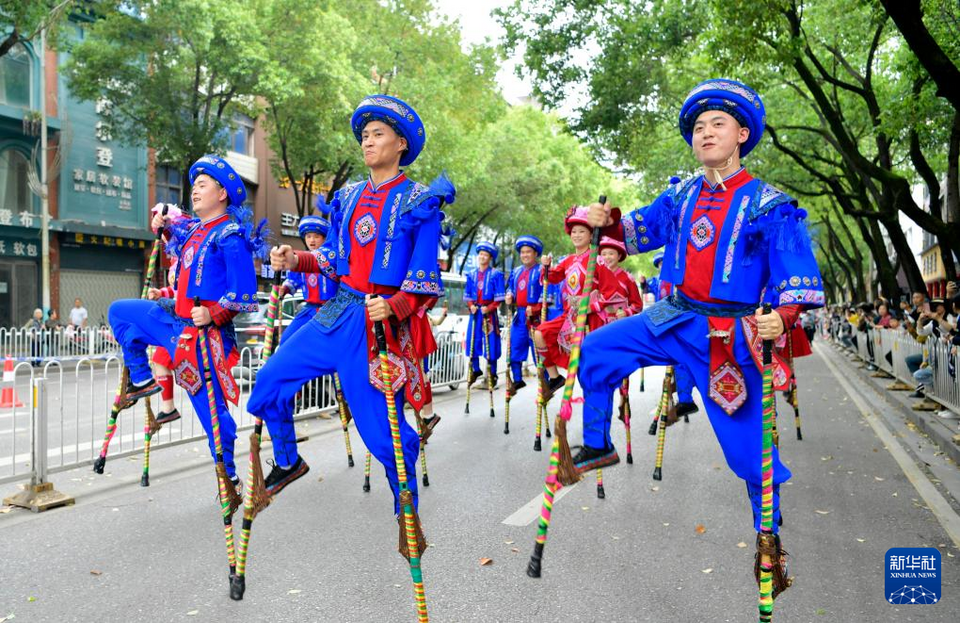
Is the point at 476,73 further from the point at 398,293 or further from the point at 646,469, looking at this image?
the point at 398,293

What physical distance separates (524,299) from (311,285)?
3.22m

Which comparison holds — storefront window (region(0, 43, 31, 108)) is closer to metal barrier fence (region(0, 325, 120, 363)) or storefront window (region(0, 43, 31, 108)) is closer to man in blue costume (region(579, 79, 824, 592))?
metal barrier fence (region(0, 325, 120, 363))

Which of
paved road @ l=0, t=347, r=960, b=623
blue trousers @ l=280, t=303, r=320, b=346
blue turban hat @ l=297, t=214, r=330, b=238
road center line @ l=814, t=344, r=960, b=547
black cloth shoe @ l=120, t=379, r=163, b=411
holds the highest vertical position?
blue turban hat @ l=297, t=214, r=330, b=238

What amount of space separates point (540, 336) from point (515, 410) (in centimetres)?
418

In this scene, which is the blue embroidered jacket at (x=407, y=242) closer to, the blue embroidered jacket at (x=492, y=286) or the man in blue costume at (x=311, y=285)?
the man in blue costume at (x=311, y=285)

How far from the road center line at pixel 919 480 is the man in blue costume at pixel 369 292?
154 inches

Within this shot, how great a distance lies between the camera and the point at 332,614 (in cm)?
382

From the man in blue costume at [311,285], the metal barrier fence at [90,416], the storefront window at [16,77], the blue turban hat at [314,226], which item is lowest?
the metal barrier fence at [90,416]

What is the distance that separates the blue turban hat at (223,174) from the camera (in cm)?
529

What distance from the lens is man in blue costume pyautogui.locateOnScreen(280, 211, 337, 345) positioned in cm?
571

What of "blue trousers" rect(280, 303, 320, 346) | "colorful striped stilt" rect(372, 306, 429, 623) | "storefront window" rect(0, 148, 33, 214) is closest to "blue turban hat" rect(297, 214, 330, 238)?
"blue trousers" rect(280, 303, 320, 346)

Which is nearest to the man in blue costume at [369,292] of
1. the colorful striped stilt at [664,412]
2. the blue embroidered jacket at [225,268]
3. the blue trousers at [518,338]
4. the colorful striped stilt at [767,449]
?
the blue embroidered jacket at [225,268]

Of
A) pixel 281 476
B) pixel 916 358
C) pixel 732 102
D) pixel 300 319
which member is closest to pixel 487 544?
pixel 281 476

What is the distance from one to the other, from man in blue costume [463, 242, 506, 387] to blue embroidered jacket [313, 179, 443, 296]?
19.3ft
